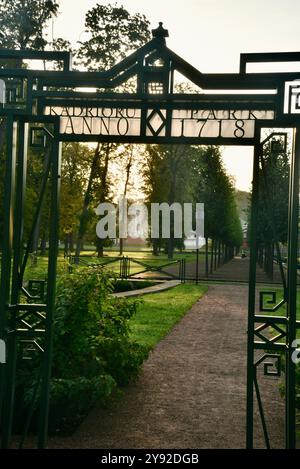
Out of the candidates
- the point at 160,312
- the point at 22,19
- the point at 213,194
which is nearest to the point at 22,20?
the point at 22,19

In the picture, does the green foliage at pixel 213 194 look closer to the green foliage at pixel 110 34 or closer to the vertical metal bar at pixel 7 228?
the green foliage at pixel 110 34

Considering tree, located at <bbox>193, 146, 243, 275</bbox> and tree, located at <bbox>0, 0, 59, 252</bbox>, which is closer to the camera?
tree, located at <bbox>0, 0, 59, 252</bbox>

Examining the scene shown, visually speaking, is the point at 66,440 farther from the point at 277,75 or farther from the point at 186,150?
the point at 186,150

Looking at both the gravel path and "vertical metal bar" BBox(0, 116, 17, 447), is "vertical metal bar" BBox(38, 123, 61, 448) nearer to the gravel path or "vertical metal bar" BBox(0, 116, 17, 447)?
"vertical metal bar" BBox(0, 116, 17, 447)

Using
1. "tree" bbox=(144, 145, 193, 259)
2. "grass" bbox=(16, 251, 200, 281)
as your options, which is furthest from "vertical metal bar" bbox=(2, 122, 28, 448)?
"tree" bbox=(144, 145, 193, 259)

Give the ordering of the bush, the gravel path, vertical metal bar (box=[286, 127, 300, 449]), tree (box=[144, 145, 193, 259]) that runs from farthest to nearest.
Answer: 1. tree (box=[144, 145, 193, 259])
2. the bush
3. the gravel path
4. vertical metal bar (box=[286, 127, 300, 449])

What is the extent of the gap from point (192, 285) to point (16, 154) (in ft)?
63.5

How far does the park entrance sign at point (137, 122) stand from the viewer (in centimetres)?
469

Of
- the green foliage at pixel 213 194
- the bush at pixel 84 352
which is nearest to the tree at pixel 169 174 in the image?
the green foliage at pixel 213 194

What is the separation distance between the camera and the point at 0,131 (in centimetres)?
2323

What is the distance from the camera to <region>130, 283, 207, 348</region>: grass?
38.1 ft

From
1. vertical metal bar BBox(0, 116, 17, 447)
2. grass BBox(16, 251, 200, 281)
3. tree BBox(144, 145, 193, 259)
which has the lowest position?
grass BBox(16, 251, 200, 281)
